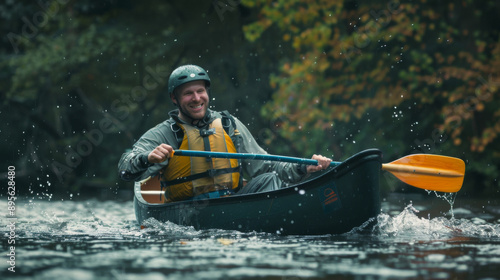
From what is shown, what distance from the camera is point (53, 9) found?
1512 cm

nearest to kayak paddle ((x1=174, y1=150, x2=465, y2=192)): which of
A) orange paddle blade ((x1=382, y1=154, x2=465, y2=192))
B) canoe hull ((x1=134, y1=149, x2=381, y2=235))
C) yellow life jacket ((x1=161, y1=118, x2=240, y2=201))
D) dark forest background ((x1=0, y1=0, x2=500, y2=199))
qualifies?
orange paddle blade ((x1=382, y1=154, x2=465, y2=192))

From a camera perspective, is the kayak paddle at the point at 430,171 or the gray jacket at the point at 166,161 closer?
the gray jacket at the point at 166,161

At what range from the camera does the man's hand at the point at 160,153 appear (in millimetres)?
4969

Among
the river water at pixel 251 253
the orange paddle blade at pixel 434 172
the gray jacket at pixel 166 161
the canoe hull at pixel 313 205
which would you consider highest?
the gray jacket at pixel 166 161

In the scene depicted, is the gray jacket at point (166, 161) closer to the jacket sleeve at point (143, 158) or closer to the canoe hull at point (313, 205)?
the jacket sleeve at point (143, 158)

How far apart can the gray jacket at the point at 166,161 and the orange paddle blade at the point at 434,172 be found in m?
0.87

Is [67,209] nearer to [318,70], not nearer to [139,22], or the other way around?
[318,70]

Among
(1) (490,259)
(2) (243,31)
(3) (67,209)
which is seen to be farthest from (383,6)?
(1) (490,259)

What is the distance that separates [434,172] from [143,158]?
2.29 metres

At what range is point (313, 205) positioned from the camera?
191 inches

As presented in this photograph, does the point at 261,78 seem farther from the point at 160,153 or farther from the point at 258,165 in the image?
the point at 160,153

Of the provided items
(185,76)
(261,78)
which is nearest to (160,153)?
(185,76)

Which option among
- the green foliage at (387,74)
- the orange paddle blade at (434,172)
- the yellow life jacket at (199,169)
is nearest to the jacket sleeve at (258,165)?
the yellow life jacket at (199,169)

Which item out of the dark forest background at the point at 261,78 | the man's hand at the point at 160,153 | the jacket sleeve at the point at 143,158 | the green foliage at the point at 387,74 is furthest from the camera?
the dark forest background at the point at 261,78
